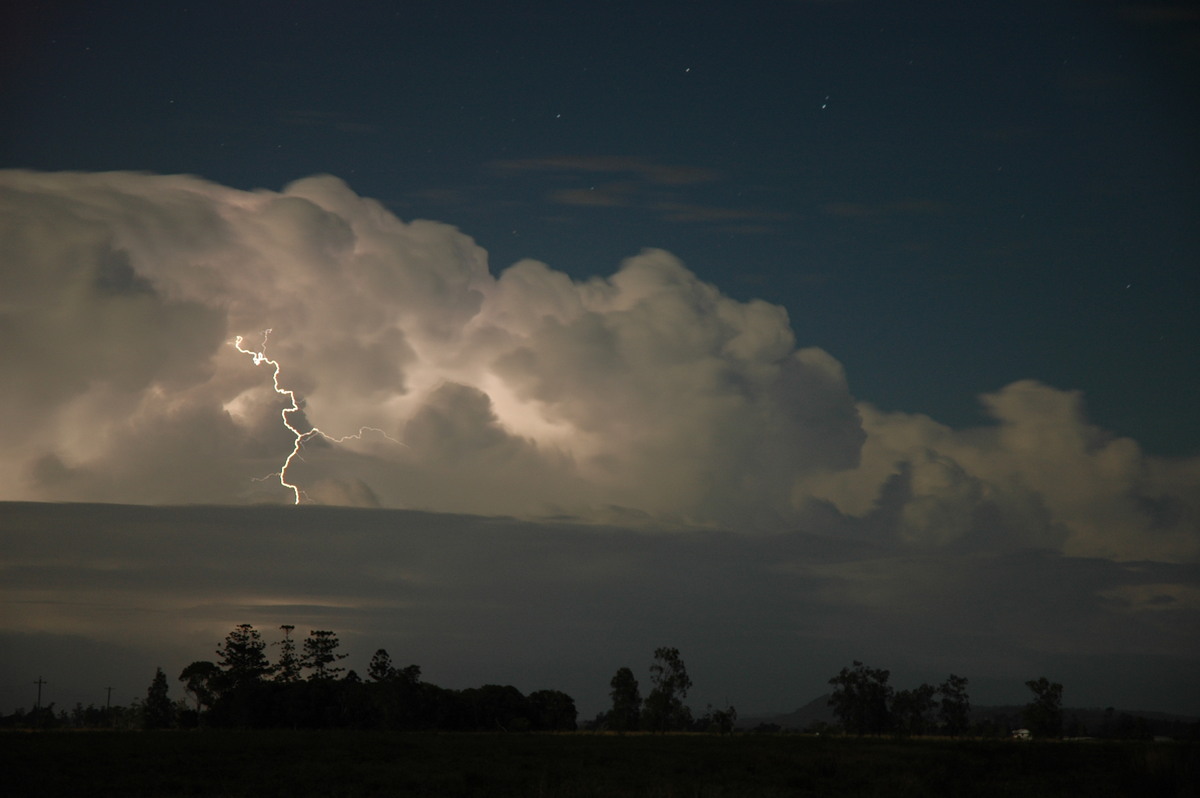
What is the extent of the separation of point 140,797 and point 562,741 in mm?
32320

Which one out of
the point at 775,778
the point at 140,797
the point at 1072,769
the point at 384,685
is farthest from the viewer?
the point at 384,685

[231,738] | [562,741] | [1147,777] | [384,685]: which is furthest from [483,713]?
[1147,777]

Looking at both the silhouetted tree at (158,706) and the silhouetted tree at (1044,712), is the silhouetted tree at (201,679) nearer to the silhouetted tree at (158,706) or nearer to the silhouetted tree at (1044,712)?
the silhouetted tree at (158,706)

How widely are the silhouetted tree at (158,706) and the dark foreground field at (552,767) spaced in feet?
228

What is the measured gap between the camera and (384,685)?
95.9 meters

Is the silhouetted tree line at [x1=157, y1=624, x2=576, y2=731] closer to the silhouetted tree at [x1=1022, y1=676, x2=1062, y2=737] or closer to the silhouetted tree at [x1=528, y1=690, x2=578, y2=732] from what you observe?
the silhouetted tree at [x1=528, y1=690, x2=578, y2=732]

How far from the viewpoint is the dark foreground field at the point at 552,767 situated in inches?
1732

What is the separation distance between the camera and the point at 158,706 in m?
130

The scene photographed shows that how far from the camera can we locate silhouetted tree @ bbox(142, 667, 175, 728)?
12594cm

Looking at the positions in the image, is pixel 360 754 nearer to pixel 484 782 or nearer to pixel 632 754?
pixel 484 782

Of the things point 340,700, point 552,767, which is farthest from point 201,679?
point 552,767

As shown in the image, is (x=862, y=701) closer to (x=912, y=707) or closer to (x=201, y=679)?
(x=912, y=707)

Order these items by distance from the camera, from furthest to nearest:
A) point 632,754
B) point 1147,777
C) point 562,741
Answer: point 562,741 < point 632,754 < point 1147,777

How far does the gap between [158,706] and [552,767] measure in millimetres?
96924
